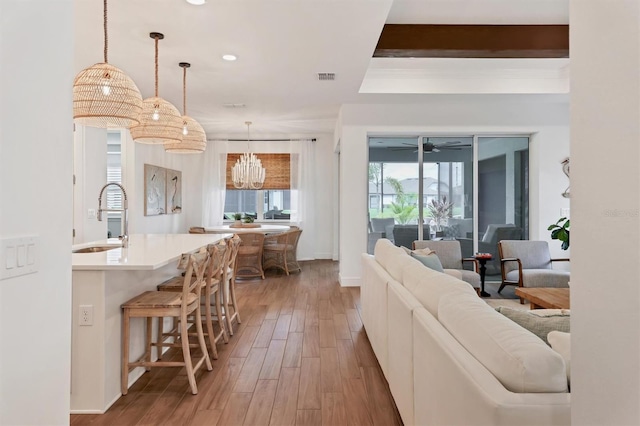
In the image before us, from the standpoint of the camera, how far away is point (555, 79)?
565 cm

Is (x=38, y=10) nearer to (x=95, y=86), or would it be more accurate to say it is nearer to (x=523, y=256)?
(x=95, y=86)

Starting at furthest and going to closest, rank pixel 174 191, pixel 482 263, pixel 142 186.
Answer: pixel 174 191, pixel 142 186, pixel 482 263

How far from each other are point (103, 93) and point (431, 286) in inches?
91.7

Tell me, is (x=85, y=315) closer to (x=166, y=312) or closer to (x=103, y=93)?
(x=166, y=312)

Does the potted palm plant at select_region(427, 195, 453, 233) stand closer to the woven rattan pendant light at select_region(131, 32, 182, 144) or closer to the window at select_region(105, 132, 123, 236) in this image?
the woven rattan pendant light at select_region(131, 32, 182, 144)

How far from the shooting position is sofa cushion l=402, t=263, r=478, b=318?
75.4 inches

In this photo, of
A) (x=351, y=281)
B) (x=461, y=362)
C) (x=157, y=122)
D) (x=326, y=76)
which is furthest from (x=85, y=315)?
(x=351, y=281)

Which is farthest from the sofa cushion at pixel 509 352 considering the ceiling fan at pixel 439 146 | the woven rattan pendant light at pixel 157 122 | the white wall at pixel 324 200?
the white wall at pixel 324 200

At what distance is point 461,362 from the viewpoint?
1.35 metres

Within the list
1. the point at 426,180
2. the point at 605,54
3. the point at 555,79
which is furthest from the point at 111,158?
the point at 605,54

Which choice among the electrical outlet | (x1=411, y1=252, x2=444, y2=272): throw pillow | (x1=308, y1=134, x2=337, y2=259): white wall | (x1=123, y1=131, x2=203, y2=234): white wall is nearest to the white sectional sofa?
(x1=411, y1=252, x2=444, y2=272): throw pillow

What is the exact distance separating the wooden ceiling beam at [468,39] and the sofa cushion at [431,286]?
2.61 m

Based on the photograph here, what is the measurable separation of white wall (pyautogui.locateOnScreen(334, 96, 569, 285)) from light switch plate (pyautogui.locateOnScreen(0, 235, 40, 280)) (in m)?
4.93

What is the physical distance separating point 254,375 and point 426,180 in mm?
4385
